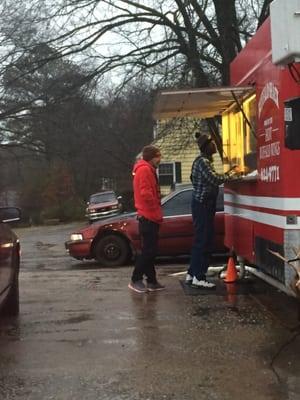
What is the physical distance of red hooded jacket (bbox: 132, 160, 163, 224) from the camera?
856 cm

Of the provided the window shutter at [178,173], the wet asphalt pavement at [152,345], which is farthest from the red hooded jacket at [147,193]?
the window shutter at [178,173]

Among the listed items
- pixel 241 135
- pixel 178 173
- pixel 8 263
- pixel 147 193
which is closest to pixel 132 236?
pixel 147 193

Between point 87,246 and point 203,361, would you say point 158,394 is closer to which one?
point 203,361

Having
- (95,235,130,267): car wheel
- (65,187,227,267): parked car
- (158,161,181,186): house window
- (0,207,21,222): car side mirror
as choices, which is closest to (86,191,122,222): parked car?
(158,161,181,186): house window

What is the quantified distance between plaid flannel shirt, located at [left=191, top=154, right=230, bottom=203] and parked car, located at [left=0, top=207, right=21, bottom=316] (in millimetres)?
2256

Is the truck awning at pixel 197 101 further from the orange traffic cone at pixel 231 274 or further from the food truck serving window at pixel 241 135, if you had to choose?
the orange traffic cone at pixel 231 274

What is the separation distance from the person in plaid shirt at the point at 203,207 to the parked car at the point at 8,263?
2249 millimetres

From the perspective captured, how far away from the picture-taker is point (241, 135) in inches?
344

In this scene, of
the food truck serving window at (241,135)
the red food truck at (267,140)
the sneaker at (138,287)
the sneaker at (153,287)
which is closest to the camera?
the red food truck at (267,140)

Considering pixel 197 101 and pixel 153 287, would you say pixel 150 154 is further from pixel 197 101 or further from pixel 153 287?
pixel 153 287

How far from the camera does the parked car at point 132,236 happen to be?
12805mm

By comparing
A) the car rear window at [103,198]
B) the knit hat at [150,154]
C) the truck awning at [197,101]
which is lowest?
the car rear window at [103,198]

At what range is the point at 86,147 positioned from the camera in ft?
137

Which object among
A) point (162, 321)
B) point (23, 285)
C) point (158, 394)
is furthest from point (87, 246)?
point (158, 394)
